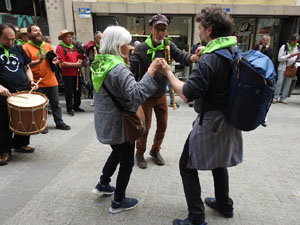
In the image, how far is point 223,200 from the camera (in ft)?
7.71

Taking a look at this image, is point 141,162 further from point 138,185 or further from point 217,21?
point 217,21

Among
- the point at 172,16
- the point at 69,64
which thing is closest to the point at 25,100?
the point at 69,64

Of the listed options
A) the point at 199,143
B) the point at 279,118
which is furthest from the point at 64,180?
the point at 279,118

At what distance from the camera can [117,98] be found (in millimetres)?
2035

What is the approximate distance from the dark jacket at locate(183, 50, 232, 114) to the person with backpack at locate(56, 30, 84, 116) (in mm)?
4522

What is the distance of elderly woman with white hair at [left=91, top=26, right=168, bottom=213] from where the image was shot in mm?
1865

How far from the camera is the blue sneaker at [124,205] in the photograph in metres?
2.42

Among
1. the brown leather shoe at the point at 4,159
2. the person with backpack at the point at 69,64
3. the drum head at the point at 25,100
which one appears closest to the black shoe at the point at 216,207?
the drum head at the point at 25,100

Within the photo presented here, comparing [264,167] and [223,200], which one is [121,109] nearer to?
[223,200]

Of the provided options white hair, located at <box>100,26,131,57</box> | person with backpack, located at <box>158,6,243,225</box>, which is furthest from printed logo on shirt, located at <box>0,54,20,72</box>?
person with backpack, located at <box>158,6,243,225</box>

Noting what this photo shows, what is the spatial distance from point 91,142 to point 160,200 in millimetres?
2124

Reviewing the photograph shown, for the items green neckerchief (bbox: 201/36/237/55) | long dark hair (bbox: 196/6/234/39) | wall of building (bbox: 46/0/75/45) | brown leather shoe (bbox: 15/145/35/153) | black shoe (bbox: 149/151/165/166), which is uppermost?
wall of building (bbox: 46/0/75/45)

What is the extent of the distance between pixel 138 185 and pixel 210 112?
1545mm

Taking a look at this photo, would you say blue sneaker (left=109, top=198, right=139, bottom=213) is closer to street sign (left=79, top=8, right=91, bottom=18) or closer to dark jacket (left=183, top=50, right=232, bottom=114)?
dark jacket (left=183, top=50, right=232, bottom=114)
